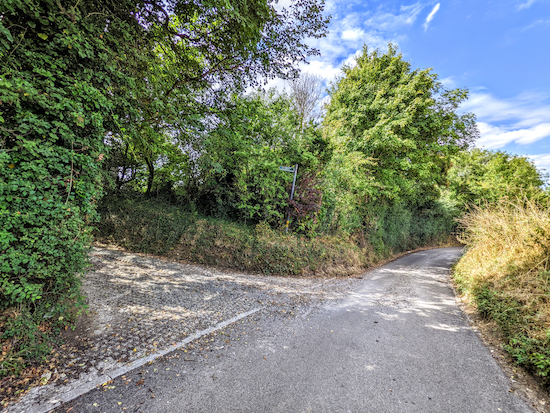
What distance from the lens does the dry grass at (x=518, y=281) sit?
3504 mm

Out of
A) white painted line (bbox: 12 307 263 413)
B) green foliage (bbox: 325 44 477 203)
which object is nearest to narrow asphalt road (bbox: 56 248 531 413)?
white painted line (bbox: 12 307 263 413)

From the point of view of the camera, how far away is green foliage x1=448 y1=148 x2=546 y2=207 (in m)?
18.8

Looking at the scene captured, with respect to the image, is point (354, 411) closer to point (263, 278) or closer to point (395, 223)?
point (263, 278)

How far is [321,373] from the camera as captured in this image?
2807 millimetres

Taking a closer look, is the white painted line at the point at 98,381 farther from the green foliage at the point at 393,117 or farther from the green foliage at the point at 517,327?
the green foliage at the point at 393,117

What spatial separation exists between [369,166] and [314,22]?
986 cm

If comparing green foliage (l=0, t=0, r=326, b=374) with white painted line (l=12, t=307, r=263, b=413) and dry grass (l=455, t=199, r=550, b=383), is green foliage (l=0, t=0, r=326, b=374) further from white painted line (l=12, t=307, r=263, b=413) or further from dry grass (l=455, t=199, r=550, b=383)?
dry grass (l=455, t=199, r=550, b=383)

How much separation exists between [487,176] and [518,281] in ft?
70.6

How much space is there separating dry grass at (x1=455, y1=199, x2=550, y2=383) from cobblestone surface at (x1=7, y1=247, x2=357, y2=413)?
10.7 ft

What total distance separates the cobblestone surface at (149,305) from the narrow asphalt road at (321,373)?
1.16ft

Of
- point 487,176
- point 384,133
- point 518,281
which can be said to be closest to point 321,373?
point 518,281

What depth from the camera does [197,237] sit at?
26.7 ft

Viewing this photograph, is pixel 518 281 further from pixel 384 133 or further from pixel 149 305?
pixel 384 133

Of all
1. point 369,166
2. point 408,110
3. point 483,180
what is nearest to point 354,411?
point 369,166
